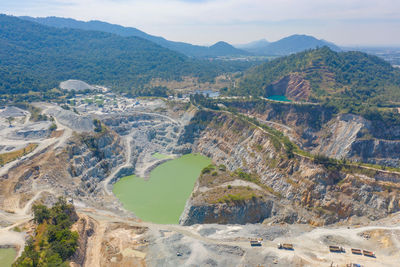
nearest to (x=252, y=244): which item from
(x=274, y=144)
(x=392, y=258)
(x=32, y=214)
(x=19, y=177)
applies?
(x=392, y=258)

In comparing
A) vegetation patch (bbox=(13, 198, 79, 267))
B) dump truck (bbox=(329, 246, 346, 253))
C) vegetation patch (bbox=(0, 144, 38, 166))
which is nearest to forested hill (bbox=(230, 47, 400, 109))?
dump truck (bbox=(329, 246, 346, 253))

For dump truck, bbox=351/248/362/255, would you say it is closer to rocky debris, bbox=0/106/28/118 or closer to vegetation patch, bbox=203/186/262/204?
vegetation patch, bbox=203/186/262/204

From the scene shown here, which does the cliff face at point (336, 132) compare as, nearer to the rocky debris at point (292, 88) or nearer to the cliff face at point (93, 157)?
the rocky debris at point (292, 88)

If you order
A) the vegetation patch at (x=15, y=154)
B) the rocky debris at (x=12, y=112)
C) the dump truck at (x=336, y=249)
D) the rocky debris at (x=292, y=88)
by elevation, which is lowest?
the dump truck at (x=336, y=249)

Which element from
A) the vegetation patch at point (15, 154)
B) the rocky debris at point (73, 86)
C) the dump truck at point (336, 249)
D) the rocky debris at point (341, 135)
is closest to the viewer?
the dump truck at point (336, 249)

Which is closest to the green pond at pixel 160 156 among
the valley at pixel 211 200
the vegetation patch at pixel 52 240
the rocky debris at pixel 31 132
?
the valley at pixel 211 200

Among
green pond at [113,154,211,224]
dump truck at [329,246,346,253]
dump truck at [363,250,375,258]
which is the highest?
dump truck at [363,250,375,258]
